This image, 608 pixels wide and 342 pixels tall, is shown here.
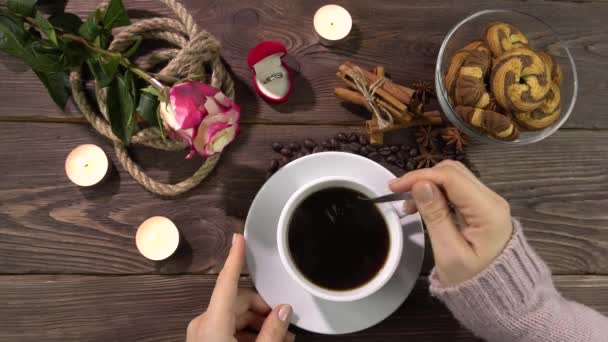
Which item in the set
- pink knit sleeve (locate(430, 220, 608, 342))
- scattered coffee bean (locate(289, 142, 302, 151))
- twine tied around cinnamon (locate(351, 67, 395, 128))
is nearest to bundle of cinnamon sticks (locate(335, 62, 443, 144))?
twine tied around cinnamon (locate(351, 67, 395, 128))

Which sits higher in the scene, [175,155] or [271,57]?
[271,57]

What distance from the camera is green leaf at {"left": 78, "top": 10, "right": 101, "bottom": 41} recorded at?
0.69 metres

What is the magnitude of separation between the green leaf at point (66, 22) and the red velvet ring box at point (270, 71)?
0.29m

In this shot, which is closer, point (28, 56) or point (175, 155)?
point (28, 56)

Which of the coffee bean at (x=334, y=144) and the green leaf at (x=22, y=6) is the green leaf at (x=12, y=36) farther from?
the coffee bean at (x=334, y=144)

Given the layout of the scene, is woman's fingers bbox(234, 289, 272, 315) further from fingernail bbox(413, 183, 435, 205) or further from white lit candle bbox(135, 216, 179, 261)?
fingernail bbox(413, 183, 435, 205)

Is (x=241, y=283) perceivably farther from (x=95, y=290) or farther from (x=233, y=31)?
(x=233, y=31)

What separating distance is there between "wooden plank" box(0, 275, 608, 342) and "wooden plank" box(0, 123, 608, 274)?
0.08 feet

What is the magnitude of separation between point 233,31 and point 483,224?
1.83 feet

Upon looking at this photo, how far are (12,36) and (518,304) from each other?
0.86 meters

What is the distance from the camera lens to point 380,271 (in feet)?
2.28

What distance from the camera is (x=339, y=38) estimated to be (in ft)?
2.61

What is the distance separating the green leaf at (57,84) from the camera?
2.39ft

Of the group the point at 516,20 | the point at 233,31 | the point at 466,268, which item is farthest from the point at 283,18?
the point at 466,268
